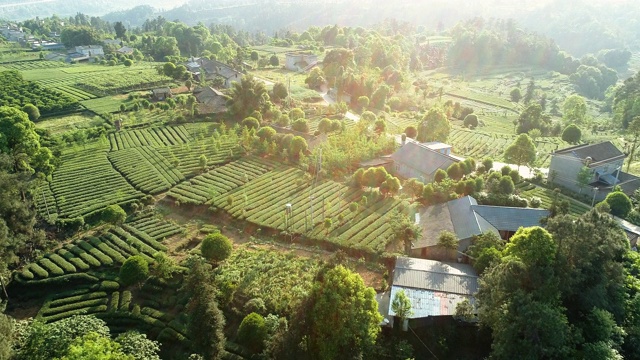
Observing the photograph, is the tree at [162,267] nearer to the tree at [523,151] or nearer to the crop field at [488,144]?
the tree at [523,151]

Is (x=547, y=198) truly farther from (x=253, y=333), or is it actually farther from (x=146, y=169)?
(x=146, y=169)

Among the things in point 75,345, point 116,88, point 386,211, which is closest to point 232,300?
point 75,345

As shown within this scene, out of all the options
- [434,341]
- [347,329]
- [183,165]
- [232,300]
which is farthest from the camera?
[183,165]

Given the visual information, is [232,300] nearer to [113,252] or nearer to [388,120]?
[113,252]

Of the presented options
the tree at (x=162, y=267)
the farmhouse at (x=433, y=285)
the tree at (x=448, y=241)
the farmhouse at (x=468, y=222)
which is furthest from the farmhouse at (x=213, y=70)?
the farmhouse at (x=433, y=285)

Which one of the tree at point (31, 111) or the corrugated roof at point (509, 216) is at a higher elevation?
the tree at point (31, 111)

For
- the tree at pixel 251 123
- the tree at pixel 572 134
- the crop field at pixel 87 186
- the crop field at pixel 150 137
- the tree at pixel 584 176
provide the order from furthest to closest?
the tree at pixel 572 134 < the tree at pixel 251 123 < the crop field at pixel 150 137 < the tree at pixel 584 176 < the crop field at pixel 87 186

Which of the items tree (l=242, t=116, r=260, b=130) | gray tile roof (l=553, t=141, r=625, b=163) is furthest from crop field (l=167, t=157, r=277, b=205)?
gray tile roof (l=553, t=141, r=625, b=163)
